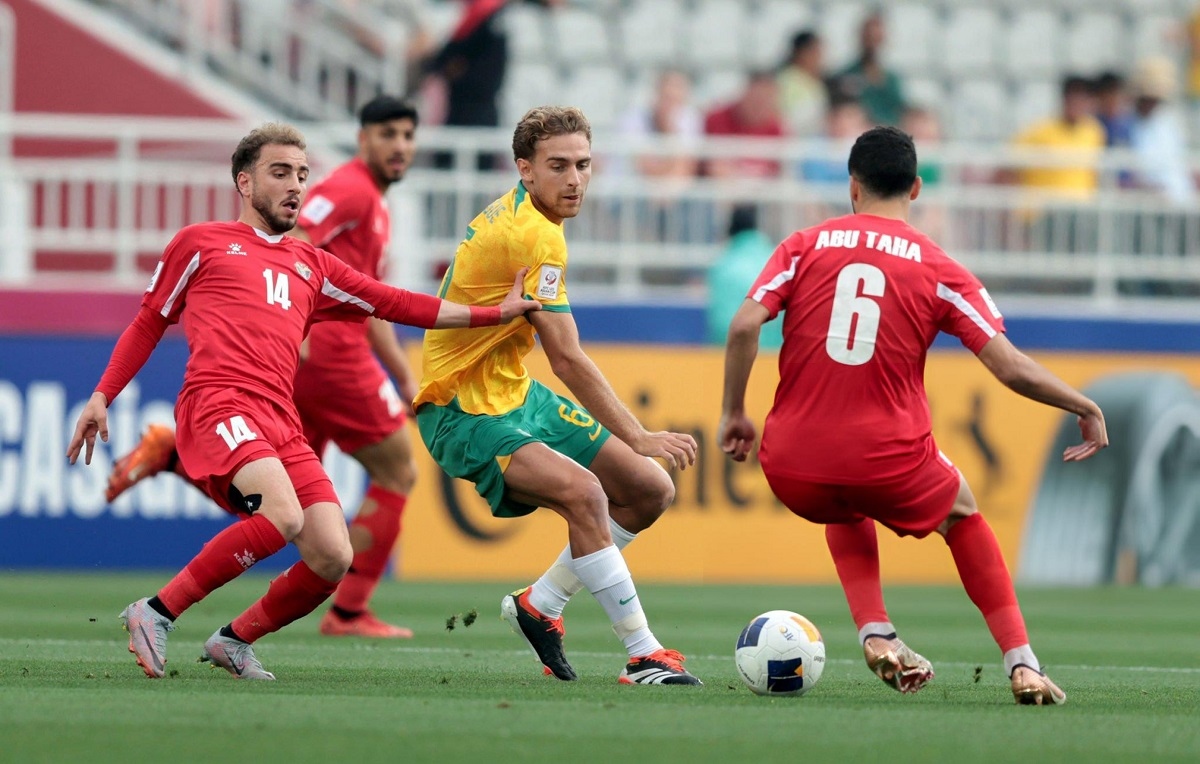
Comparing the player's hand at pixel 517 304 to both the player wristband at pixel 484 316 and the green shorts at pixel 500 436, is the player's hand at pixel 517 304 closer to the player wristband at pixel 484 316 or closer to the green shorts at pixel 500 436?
the player wristband at pixel 484 316

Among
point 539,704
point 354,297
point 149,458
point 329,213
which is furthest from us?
point 149,458

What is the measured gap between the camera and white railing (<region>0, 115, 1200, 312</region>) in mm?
14203

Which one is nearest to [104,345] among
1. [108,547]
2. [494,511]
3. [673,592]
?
[108,547]

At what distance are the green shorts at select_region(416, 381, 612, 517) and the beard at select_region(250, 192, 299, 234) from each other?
90 centimetres

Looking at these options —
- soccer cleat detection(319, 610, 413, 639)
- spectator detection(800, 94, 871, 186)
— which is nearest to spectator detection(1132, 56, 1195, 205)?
spectator detection(800, 94, 871, 186)

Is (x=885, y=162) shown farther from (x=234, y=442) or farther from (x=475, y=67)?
(x=475, y=67)

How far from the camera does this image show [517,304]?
22.7 ft

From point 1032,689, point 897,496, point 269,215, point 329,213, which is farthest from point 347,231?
point 1032,689

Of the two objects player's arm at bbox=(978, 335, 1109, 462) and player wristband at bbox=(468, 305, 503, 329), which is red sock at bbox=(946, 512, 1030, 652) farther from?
player wristband at bbox=(468, 305, 503, 329)

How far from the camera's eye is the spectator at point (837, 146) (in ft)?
50.0

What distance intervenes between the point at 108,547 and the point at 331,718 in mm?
8314

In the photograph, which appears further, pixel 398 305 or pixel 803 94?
pixel 803 94

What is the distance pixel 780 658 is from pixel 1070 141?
1098 cm

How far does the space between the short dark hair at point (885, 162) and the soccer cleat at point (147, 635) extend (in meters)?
2.97
